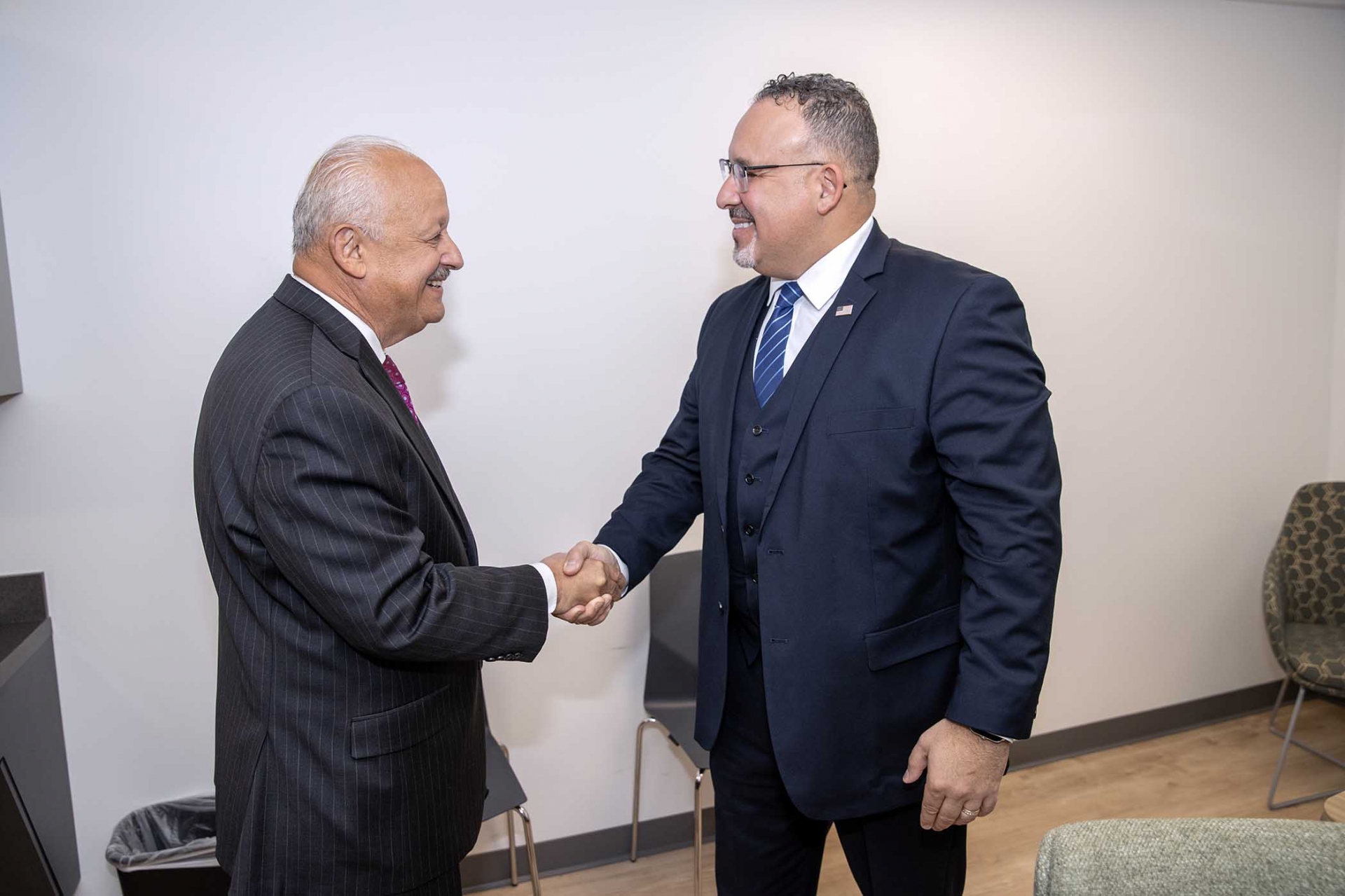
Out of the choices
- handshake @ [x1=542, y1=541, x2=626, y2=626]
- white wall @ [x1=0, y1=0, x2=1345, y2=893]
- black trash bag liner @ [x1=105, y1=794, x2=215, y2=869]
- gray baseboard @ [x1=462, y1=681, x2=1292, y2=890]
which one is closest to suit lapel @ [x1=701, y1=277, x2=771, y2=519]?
handshake @ [x1=542, y1=541, x2=626, y2=626]

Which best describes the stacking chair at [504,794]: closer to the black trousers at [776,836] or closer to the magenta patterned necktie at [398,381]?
the black trousers at [776,836]

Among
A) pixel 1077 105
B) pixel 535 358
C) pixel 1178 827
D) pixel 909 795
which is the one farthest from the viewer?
pixel 1077 105

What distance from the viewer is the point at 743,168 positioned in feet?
6.54

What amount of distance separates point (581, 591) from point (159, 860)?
1461 millimetres

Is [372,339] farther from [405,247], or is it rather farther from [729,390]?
[729,390]

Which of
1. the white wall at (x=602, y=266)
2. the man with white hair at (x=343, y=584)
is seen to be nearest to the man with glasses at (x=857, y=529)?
the man with white hair at (x=343, y=584)

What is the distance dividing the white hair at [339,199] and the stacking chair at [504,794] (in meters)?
1.31

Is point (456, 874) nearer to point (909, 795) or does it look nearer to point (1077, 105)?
point (909, 795)

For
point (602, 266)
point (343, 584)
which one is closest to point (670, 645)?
point (602, 266)

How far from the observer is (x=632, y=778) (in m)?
3.16

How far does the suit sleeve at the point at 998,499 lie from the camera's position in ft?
5.37

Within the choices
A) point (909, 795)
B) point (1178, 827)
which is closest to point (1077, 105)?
point (909, 795)

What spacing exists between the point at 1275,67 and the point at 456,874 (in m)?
3.99

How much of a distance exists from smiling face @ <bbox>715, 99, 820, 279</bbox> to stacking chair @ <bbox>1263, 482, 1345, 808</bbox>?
8.51 feet
